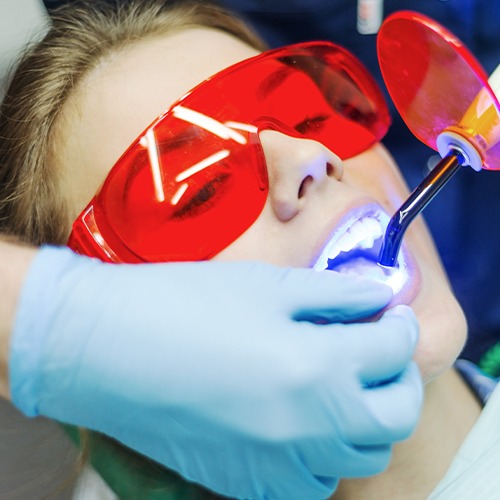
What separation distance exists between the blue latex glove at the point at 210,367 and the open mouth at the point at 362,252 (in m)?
0.15

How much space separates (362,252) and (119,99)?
459 millimetres

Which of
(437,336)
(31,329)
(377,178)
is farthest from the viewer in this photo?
(377,178)

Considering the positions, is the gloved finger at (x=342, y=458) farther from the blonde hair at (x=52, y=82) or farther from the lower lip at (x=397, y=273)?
the blonde hair at (x=52, y=82)

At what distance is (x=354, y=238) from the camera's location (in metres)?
1.01

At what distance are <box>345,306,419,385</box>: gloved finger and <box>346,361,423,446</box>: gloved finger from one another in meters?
0.02

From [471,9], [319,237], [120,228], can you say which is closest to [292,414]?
[319,237]

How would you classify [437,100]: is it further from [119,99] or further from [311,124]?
[119,99]

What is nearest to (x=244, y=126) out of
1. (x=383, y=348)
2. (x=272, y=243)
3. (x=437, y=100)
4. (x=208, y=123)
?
(x=208, y=123)

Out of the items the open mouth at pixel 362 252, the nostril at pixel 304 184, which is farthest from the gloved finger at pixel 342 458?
the nostril at pixel 304 184

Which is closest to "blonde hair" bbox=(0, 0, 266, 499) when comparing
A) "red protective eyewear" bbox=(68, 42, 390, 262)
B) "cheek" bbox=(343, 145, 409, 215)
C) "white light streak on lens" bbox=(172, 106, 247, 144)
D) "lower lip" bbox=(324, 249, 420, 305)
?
"red protective eyewear" bbox=(68, 42, 390, 262)

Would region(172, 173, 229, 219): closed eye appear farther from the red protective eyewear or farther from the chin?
the chin

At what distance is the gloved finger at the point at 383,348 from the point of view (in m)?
0.82

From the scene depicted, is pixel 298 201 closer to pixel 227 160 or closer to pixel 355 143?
pixel 227 160

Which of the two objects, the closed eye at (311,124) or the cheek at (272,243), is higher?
the closed eye at (311,124)
